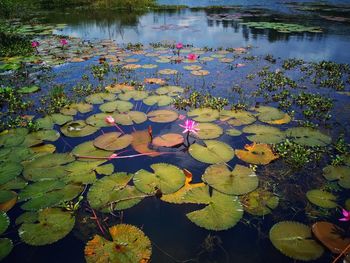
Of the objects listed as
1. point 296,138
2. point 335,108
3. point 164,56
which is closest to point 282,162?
point 296,138

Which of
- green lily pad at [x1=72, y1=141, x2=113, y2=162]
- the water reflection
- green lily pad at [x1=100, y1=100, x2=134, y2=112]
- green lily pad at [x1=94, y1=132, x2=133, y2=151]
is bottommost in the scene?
green lily pad at [x1=72, y1=141, x2=113, y2=162]

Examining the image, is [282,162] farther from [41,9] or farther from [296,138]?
[41,9]

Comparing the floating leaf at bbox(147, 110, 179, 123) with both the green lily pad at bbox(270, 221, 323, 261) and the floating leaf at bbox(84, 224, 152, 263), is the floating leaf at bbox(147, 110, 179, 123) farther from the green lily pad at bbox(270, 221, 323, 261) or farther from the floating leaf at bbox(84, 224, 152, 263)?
the green lily pad at bbox(270, 221, 323, 261)

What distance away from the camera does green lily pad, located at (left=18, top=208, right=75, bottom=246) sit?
2.44 meters

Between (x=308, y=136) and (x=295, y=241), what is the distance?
2.01 m

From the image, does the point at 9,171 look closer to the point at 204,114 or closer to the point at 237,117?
the point at 204,114

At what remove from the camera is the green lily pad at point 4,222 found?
2527mm

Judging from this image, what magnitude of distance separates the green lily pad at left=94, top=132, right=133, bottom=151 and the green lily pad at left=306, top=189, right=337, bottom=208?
2.32m

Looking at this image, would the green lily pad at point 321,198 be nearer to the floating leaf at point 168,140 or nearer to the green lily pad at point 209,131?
the green lily pad at point 209,131

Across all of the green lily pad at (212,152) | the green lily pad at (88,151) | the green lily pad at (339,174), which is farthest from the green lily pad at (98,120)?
the green lily pad at (339,174)

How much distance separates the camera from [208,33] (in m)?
12.1

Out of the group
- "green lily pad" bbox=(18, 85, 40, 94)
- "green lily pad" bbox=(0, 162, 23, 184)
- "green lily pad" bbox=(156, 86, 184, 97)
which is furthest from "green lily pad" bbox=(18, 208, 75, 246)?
"green lily pad" bbox=(18, 85, 40, 94)

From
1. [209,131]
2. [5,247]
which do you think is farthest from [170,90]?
[5,247]

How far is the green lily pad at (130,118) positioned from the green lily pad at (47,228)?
197cm
